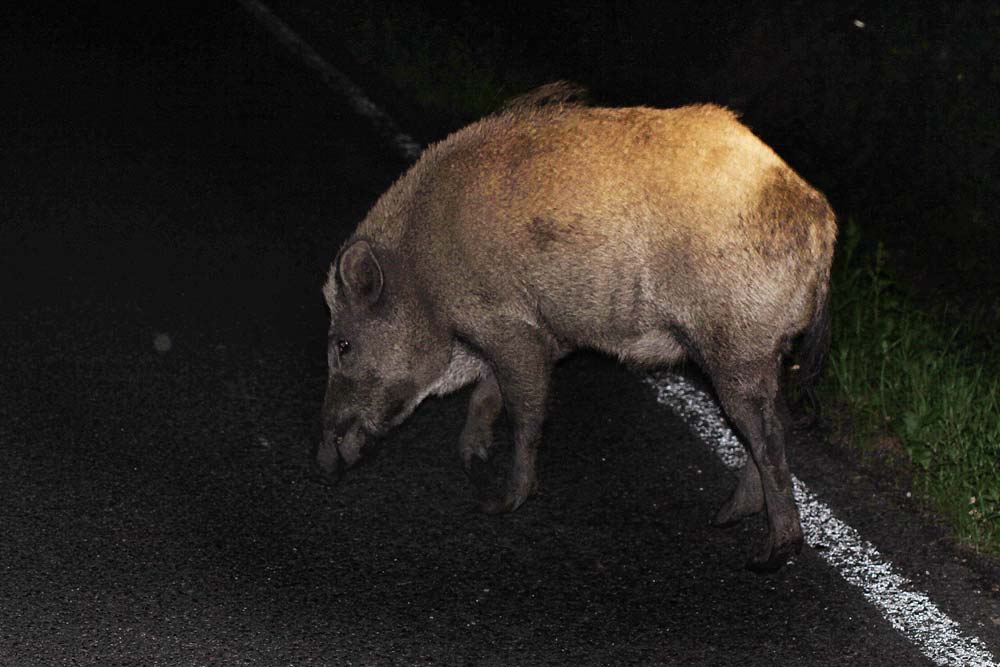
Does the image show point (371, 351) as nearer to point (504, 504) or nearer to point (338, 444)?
point (338, 444)

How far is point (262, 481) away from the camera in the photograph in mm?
6105

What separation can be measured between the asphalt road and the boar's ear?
0.82 m

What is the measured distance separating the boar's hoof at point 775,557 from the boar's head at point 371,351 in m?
1.40

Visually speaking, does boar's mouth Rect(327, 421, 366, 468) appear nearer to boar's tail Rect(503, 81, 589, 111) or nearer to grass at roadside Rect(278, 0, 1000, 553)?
boar's tail Rect(503, 81, 589, 111)

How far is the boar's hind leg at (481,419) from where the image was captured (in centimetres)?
631

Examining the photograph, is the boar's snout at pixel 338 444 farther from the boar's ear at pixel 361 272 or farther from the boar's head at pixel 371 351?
the boar's ear at pixel 361 272

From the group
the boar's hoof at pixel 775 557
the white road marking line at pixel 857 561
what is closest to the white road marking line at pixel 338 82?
the white road marking line at pixel 857 561

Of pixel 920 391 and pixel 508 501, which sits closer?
pixel 508 501

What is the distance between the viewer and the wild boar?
5.28 metres

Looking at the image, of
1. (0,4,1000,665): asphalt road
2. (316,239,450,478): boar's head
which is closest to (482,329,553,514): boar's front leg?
(0,4,1000,665): asphalt road

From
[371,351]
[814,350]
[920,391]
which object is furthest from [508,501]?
[920,391]

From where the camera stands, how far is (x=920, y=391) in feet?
20.9

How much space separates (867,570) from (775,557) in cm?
33

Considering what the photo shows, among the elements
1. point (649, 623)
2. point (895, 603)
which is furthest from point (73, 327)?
point (895, 603)
